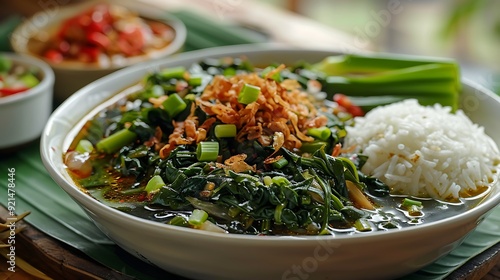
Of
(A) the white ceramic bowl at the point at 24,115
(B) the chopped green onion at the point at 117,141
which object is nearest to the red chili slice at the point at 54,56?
(A) the white ceramic bowl at the point at 24,115

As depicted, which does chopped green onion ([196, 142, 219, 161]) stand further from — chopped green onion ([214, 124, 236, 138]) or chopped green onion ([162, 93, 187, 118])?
chopped green onion ([162, 93, 187, 118])

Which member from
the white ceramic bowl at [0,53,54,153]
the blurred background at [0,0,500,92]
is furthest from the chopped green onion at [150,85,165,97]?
the blurred background at [0,0,500,92]

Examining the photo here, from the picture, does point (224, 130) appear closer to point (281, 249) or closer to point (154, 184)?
point (154, 184)

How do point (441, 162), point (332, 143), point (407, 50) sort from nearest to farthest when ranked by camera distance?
point (441, 162)
point (332, 143)
point (407, 50)

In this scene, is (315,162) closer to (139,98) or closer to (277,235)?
(277,235)

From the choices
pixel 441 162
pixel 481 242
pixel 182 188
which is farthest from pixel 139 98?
pixel 481 242
